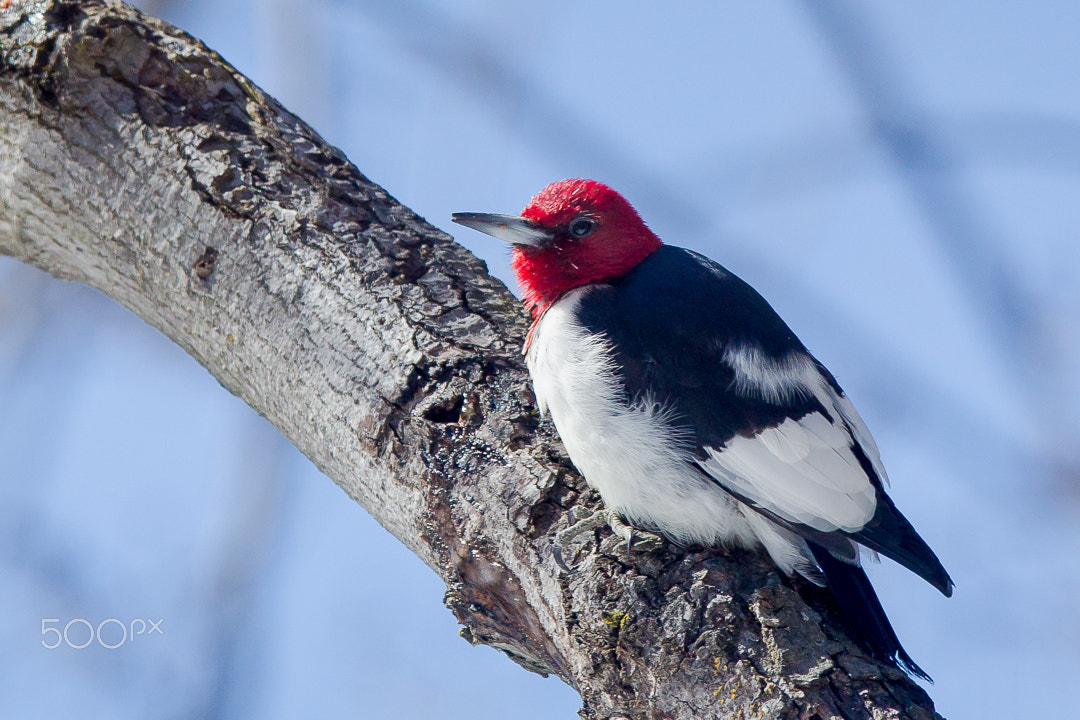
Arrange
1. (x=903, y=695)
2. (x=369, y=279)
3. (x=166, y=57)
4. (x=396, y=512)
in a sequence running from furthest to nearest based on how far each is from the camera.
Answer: (x=166, y=57)
(x=369, y=279)
(x=396, y=512)
(x=903, y=695)

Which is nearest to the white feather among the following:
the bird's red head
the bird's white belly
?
the bird's white belly

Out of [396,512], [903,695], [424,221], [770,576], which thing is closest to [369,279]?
[424,221]

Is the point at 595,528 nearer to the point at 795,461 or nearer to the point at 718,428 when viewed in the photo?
the point at 718,428

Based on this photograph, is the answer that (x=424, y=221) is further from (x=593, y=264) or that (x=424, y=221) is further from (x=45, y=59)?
(x=45, y=59)

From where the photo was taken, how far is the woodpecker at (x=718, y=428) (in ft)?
6.97

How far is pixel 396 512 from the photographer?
7.45ft

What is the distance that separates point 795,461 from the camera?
226 cm

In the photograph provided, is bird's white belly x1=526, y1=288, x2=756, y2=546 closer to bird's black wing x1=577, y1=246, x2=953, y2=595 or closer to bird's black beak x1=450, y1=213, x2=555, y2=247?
bird's black wing x1=577, y1=246, x2=953, y2=595

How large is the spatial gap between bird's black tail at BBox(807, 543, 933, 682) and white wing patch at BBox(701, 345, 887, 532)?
0.09 m

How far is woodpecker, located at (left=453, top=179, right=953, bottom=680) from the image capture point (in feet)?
6.97

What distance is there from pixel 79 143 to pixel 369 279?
2.98ft

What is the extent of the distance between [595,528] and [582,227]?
1.03 m

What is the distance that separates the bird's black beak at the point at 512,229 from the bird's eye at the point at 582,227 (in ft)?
0.21

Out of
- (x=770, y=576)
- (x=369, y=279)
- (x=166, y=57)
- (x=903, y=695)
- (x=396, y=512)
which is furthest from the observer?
(x=166, y=57)
